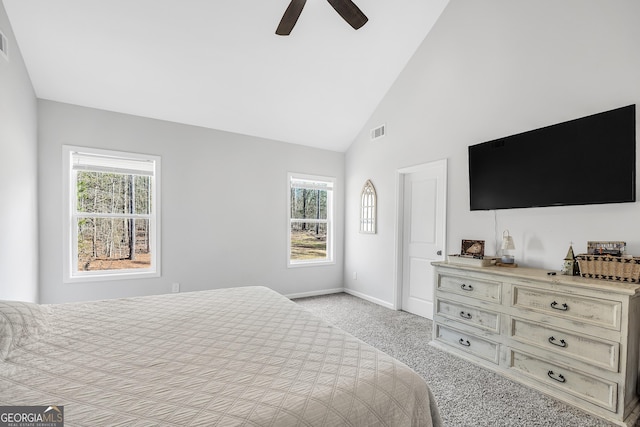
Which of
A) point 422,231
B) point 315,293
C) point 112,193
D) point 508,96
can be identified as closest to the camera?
point 508,96

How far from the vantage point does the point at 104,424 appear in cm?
81

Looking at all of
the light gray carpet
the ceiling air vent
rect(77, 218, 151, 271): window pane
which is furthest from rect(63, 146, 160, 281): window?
the ceiling air vent

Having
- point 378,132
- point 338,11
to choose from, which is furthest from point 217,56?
point 378,132

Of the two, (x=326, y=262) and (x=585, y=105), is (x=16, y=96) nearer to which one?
(x=326, y=262)

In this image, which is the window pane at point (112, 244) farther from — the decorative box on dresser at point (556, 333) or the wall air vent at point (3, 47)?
the decorative box on dresser at point (556, 333)

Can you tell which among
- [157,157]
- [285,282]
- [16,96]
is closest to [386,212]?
[285,282]

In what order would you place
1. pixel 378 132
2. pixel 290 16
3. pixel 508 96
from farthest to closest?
pixel 378 132, pixel 508 96, pixel 290 16

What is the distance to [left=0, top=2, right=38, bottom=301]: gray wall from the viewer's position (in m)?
2.29

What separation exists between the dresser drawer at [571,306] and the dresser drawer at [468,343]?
0.48 m

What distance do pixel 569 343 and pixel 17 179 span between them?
15.3 ft

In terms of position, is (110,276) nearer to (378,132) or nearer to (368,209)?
(368,209)

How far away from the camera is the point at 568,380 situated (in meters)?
2.01

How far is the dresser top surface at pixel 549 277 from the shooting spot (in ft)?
5.86

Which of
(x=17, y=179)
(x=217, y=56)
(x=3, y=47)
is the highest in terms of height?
(x=217, y=56)
